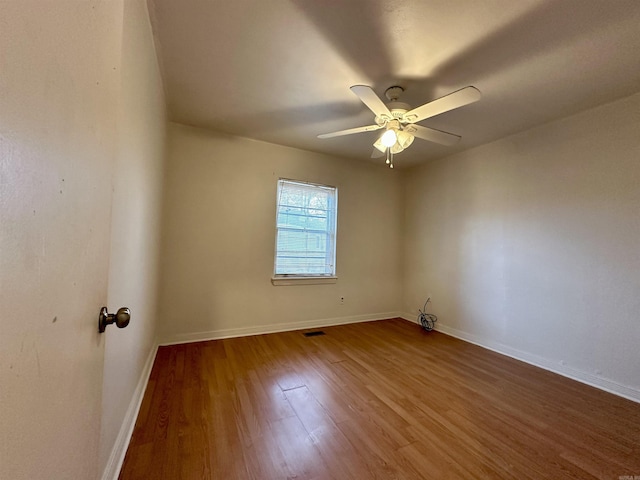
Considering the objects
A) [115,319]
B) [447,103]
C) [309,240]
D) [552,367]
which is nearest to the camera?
[115,319]

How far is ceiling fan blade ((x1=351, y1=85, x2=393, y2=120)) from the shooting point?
1.70 meters

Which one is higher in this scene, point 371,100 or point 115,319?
point 371,100

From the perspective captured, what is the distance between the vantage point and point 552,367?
263 cm

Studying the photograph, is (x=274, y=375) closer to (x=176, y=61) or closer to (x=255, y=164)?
(x=255, y=164)

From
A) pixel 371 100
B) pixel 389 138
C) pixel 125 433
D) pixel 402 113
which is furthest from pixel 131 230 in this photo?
pixel 402 113

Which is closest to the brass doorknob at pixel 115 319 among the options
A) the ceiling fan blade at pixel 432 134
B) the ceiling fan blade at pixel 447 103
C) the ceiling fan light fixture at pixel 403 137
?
the ceiling fan blade at pixel 447 103

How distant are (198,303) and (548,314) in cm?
386

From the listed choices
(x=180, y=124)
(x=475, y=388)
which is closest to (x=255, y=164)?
(x=180, y=124)

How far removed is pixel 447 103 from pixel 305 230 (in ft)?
7.93

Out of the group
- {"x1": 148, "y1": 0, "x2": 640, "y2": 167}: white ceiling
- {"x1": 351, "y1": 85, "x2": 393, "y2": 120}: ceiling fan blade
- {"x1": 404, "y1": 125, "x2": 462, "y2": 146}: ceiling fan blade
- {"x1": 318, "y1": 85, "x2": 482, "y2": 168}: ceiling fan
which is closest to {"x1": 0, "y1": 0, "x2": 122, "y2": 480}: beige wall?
{"x1": 148, "y1": 0, "x2": 640, "y2": 167}: white ceiling

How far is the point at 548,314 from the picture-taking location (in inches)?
106

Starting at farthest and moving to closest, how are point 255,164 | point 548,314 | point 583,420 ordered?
point 255,164 < point 548,314 < point 583,420

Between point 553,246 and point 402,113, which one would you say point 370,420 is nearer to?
point 402,113

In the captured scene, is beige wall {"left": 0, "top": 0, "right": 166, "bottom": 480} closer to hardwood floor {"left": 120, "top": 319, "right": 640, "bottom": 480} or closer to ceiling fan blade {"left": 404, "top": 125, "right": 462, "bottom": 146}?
hardwood floor {"left": 120, "top": 319, "right": 640, "bottom": 480}
